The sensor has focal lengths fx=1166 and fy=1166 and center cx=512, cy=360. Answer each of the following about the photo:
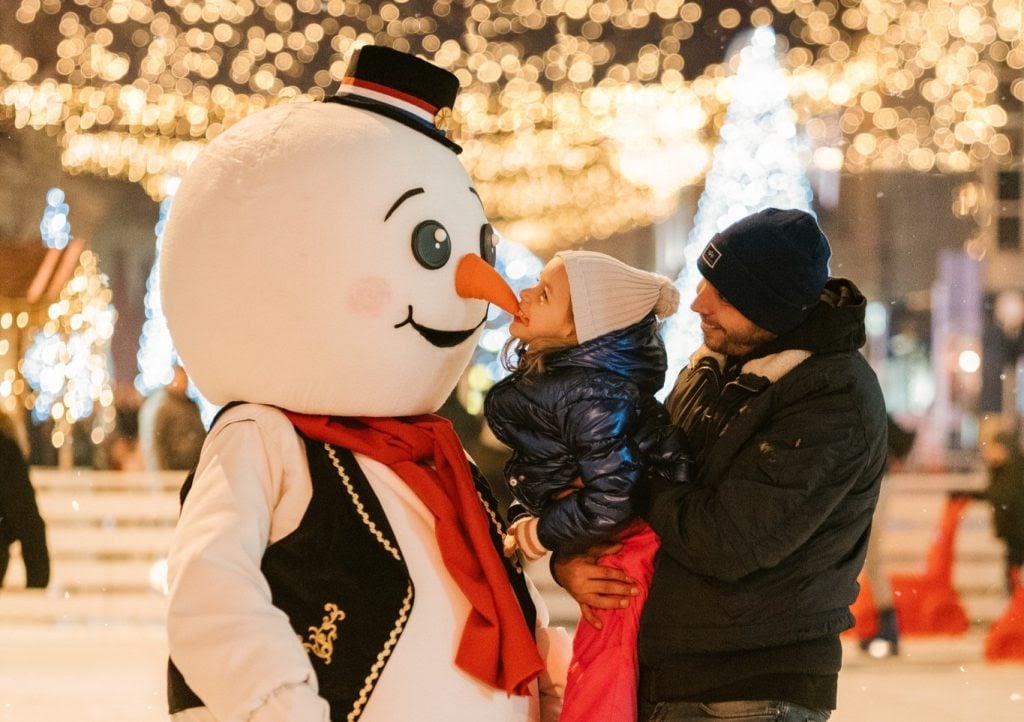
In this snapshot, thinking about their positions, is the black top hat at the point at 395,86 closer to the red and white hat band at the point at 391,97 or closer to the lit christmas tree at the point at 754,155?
the red and white hat band at the point at 391,97

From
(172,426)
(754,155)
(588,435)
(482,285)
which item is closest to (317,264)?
(482,285)

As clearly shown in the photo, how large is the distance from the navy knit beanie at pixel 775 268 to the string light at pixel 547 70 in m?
3.81

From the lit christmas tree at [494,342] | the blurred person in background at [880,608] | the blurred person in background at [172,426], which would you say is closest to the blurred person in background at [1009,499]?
the blurred person in background at [880,608]

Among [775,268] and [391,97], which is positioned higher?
[391,97]

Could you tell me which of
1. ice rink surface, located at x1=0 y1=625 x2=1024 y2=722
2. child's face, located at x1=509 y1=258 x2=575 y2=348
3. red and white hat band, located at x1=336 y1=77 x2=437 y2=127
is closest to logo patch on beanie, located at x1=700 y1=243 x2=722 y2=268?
child's face, located at x1=509 y1=258 x2=575 y2=348

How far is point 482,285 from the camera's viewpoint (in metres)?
2.22

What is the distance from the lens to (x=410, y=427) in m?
2.26

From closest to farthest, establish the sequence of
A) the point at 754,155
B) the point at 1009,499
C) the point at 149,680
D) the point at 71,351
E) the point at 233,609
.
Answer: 1. the point at 233,609
2. the point at 149,680
3. the point at 754,155
4. the point at 1009,499
5. the point at 71,351

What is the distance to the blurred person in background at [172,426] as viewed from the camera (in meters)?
6.40

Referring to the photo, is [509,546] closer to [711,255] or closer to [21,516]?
[711,255]

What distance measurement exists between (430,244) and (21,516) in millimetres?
2762

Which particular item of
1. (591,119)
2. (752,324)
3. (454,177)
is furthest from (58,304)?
(752,324)

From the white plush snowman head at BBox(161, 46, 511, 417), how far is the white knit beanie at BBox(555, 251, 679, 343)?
226 mm

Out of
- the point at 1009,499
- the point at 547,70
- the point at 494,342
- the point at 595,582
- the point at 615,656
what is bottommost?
the point at 1009,499
